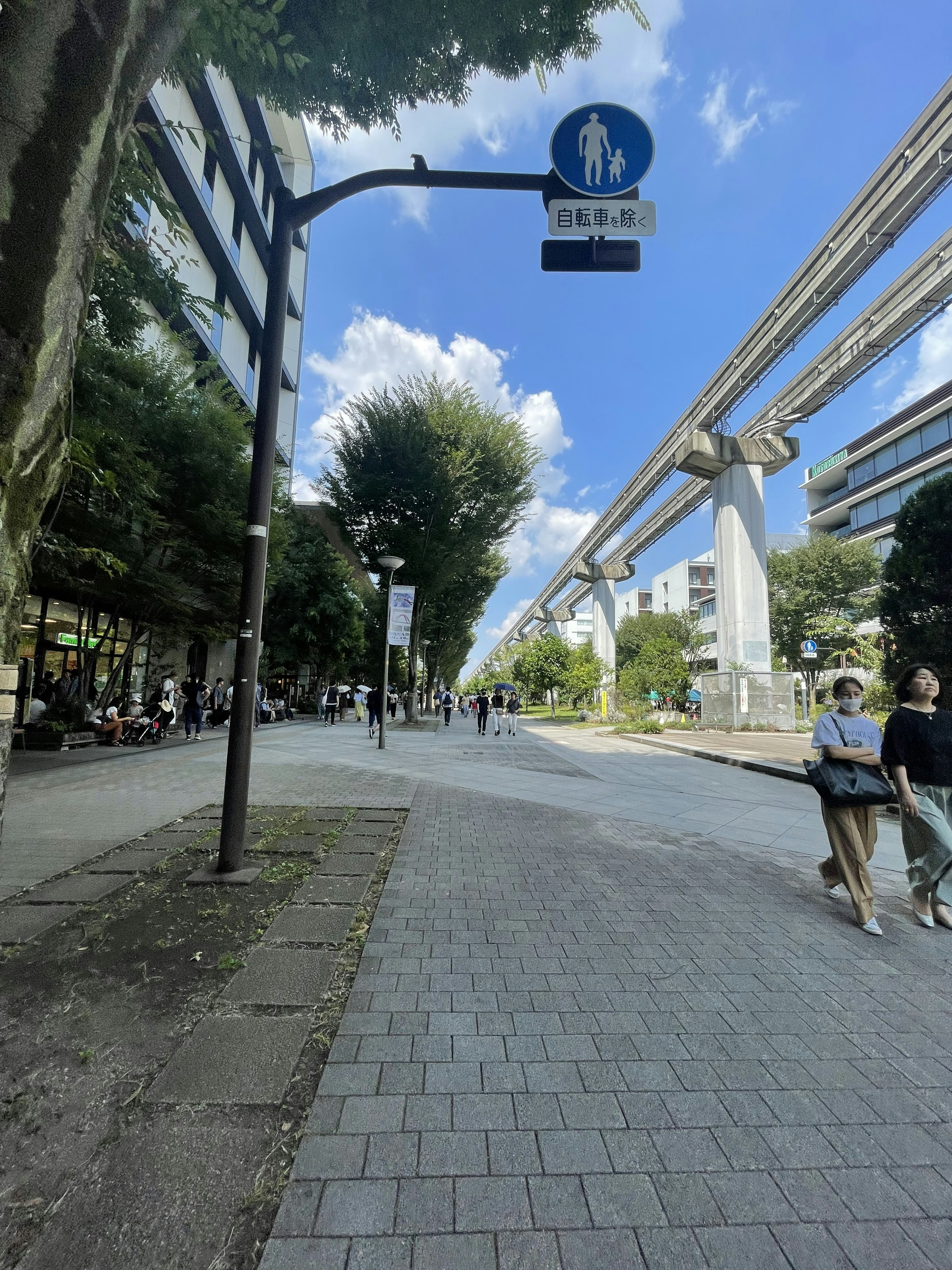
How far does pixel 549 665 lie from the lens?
128ft

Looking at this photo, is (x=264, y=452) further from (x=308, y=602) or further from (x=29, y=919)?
(x=308, y=602)

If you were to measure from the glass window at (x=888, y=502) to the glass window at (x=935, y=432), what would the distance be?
3.51 m

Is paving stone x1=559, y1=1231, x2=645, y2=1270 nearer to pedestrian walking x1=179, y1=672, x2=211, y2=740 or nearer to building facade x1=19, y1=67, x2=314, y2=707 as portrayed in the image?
building facade x1=19, y1=67, x2=314, y2=707

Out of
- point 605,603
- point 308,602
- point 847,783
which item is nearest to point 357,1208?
point 847,783

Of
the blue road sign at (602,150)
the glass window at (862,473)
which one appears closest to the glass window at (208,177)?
the blue road sign at (602,150)

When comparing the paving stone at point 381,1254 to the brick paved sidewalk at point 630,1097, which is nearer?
the paving stone at point 381,1254

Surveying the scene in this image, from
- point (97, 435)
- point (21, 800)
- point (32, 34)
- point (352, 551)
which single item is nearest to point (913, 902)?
point (32, 34)

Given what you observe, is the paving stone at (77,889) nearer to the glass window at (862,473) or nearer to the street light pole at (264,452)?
the street light pole at (264,452)

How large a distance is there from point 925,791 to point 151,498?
13.4 meters

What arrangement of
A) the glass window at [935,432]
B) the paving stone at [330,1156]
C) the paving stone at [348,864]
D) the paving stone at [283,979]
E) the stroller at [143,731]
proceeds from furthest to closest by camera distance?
the glass window at [935,432] → the stroller at [143,731] → the paving stone at [348,864] → the paving stone at [283,979] → the paving stone at [330,1156]

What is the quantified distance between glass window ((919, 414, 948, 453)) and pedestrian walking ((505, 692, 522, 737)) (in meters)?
43.1

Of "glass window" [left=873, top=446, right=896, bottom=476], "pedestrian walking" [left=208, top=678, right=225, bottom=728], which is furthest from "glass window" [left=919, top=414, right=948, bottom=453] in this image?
"pedestrian walking" [left=208, top=678, right=225, bottom=728]

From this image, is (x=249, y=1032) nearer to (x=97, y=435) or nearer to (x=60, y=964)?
(x=60, y=964)

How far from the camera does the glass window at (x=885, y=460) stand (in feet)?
161
